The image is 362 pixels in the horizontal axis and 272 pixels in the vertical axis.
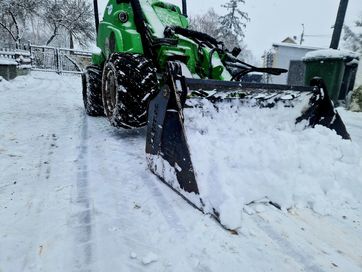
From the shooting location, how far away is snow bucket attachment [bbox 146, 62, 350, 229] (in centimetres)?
210

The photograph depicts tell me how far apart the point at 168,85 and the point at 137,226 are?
1093 millimetres

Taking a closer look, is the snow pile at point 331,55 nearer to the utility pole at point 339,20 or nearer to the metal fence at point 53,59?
the utility pole at point 339,20

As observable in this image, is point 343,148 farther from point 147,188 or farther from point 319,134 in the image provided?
point 147,188

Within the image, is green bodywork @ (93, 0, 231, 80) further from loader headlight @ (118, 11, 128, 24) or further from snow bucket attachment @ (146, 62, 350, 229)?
snow bucket attachment @ (146, 62, 350, 229)

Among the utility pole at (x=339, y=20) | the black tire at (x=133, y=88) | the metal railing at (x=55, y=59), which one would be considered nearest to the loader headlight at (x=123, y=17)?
the black tire at (x=133, y=88)

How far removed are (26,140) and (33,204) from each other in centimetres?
170

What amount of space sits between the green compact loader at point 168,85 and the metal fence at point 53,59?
42.3 feet

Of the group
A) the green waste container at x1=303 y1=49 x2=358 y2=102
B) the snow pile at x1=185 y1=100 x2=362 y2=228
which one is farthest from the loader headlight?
the green waste container at x1=303 y1=49 x2=358 y2=102

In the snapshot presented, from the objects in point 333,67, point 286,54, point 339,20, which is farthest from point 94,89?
point 286,54

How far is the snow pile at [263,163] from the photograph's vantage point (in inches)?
79.1

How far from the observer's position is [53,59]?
1698 cm

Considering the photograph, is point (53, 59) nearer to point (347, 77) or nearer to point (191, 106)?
point (347, 77)

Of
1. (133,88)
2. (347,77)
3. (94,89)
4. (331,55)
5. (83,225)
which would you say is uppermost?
(331,55)

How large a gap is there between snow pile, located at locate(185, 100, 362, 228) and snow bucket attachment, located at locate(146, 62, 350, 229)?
7 cm
